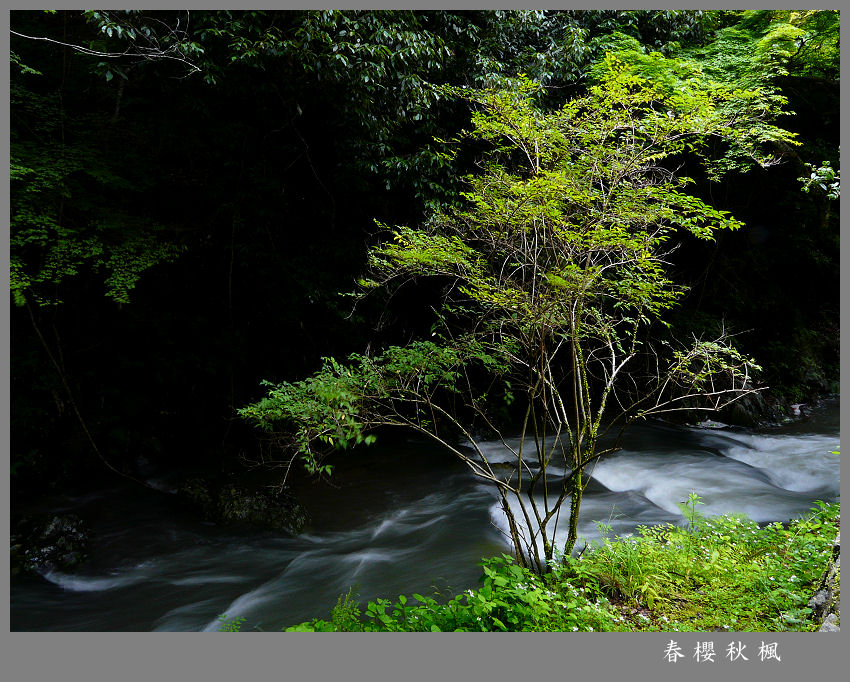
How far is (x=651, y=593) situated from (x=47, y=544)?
6.23 m

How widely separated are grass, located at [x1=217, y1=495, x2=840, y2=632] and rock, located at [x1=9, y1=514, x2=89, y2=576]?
3.60 m

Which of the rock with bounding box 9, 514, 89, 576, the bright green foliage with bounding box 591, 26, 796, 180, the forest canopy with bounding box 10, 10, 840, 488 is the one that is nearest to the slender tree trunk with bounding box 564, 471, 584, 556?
the forest canopy with bounding box 10, 10, 840, 488

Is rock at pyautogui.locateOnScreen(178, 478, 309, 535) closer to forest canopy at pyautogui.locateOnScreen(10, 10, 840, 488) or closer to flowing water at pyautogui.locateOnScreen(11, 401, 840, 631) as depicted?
flowing water at pyautogui.locateOnScreen(11, 401, 840, 631)

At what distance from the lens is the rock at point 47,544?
5578 mm

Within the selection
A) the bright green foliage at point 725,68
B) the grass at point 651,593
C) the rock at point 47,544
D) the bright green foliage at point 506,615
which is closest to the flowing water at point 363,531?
the rock at point 47,544

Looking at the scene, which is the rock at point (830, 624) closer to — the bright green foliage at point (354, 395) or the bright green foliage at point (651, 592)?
the bright green foliage at point (651, 592)

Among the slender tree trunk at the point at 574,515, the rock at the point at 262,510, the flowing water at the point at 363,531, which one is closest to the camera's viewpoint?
the slender tree trunk at the point at 574,515

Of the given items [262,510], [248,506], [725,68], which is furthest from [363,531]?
[725,68]

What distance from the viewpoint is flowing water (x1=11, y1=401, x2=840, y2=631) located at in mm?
4980

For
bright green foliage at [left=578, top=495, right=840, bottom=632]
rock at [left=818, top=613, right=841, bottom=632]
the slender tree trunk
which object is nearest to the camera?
rock at [left=818, top=613, right=841, bottom=632]

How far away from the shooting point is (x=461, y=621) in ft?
11.2

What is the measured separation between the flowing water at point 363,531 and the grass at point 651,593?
895 mm

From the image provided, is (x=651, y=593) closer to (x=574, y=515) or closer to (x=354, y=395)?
(x=574, y=515)

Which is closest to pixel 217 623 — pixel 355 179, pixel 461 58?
pixel 355 179
